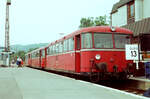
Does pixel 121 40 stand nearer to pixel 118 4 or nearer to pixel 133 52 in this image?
pixel 133 52

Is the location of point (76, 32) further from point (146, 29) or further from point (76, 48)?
point (146, 29)

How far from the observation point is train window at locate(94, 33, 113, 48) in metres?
13.5

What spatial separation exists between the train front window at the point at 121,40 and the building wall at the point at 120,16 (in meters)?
10.2

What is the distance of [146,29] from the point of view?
1838 centimetres

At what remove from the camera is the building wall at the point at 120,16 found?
951 inches

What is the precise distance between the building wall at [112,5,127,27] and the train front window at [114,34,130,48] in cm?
1021

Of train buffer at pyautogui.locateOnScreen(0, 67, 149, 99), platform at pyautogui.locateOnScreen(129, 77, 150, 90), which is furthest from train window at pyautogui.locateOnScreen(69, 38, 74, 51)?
train buffer at pyautogui.locateOnScreen(0, 67, 149, 99)

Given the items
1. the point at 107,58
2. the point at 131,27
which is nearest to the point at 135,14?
the point at 131,27

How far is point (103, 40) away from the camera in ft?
45.0

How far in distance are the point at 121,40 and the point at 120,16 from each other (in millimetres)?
11443

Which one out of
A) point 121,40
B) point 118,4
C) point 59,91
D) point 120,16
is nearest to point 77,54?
point 121,40

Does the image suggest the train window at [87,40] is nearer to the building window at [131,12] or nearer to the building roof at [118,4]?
the building window at [131,12]

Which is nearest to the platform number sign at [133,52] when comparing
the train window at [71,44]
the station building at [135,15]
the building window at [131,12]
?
the train window at [71,44]

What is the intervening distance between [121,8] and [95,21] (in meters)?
32.0
